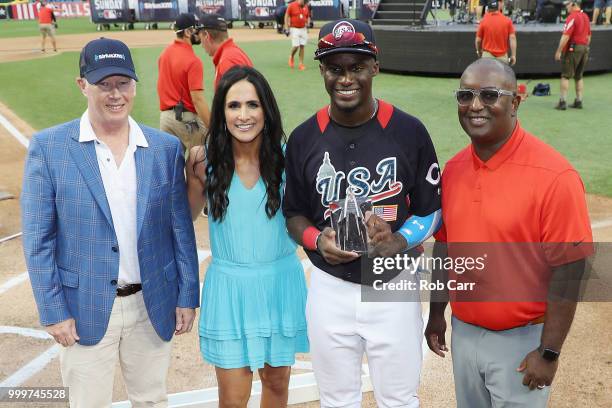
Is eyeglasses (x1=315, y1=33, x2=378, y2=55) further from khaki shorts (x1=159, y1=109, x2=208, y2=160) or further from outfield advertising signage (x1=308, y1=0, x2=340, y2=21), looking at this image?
outfield advertising signage (x1=308, y1=0, x2=340, y2=21)

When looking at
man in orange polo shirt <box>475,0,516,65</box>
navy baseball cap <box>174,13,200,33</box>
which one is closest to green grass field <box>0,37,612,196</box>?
man in orange polo shirt <box>475,0,516,65</box>

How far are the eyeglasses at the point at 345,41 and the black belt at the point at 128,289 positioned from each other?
5.12ft

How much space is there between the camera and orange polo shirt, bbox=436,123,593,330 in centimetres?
256

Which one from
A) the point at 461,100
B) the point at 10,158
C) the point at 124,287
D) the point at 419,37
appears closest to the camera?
the point at 461,100

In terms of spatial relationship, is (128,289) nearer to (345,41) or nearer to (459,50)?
(345,41)

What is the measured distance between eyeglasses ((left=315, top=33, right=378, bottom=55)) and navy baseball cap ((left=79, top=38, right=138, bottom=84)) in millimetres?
1008

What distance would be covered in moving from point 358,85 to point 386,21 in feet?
64.3

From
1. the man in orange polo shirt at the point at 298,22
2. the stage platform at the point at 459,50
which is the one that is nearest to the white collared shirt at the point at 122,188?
the man in orange polo shirt at the point at 298,22

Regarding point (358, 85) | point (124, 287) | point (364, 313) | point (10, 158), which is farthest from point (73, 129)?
point (10, 158)

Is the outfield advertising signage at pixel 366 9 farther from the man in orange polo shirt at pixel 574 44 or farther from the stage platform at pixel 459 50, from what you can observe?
the man in orange polo shirt at pixel 574 44

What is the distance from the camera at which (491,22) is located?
14922 millimetres

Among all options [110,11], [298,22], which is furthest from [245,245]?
[110,11]

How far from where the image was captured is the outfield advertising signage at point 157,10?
38094mm

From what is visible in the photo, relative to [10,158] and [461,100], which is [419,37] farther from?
[461,100]
